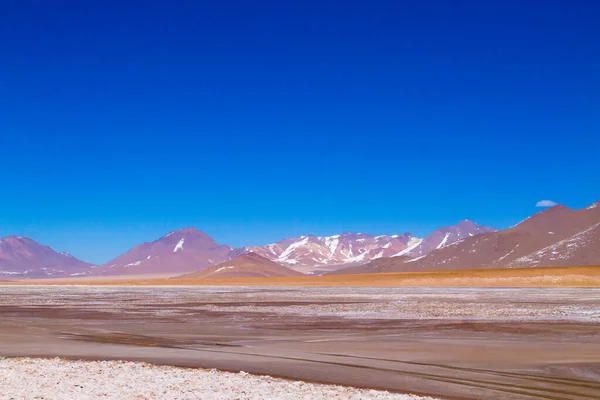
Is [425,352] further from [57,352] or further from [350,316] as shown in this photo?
[350,316]

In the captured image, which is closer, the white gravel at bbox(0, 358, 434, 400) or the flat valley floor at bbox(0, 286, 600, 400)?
the white gravel at bbox(0, 358, 434, 400)

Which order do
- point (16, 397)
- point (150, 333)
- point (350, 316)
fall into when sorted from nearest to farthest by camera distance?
point (16, 397), point (150, 333), point (350, 316)

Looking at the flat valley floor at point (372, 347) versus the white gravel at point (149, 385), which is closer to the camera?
the white gravel at point (149, 385)

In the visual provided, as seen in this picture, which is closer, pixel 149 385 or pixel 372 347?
pixel 149 385

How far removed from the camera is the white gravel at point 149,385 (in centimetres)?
1212

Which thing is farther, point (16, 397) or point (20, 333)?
point (20, 333)

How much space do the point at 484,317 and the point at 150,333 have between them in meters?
14.9

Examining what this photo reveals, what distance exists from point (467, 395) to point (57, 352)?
36.9 ft

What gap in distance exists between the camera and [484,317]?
30688 mm

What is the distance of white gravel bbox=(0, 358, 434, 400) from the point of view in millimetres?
12117

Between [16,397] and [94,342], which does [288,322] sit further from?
[16,397]

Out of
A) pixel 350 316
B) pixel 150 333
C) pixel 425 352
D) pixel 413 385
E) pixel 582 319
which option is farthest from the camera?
pixel 350 316

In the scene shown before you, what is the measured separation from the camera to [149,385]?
1302 cm

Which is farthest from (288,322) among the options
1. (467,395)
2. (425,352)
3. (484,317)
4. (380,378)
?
(467,395)
